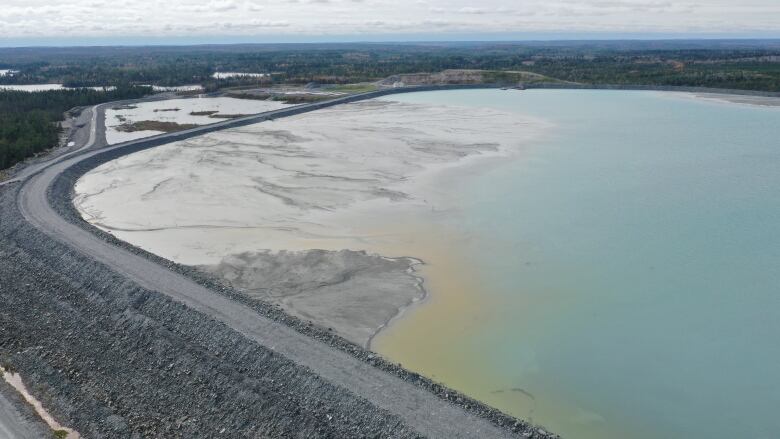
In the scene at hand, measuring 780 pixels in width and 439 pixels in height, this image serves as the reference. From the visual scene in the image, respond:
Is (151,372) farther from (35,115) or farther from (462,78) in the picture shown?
(462,78)

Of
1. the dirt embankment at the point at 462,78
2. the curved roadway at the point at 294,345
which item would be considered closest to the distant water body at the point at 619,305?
the curved roadway at the point at 294,345

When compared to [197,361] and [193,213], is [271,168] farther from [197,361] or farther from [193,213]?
[197,361]

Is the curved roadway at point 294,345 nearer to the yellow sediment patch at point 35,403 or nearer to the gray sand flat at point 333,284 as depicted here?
the gray sand flat at point 333,284

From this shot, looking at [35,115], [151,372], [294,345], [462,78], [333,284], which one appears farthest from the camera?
[462,78]

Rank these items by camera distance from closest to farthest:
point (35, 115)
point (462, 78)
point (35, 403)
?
point (35, 403) → point (35, 115) → point (462, 78)

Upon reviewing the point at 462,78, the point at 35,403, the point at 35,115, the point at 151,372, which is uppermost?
the point at 462,78

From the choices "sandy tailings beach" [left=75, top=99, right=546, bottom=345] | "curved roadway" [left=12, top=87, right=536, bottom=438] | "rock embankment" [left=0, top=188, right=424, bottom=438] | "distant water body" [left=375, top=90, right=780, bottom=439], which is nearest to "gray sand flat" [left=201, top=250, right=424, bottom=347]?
"sandy tailings beach" [left=75, top=99, right=546, bottom=345]

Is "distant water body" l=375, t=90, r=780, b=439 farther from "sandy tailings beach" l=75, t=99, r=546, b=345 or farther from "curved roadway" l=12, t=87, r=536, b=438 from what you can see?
"curved roadway" l=12, t=87, r=536, b=438

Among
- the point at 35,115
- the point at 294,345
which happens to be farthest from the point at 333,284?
the point at 35,115
